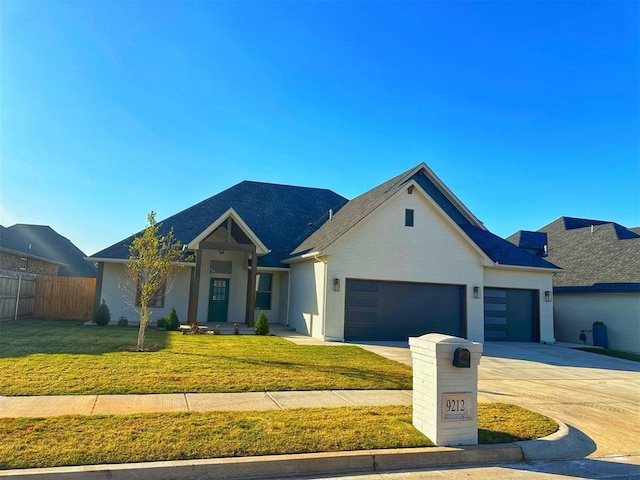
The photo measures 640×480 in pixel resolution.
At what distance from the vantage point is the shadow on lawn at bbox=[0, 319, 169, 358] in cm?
1053

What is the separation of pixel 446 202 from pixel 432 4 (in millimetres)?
12706

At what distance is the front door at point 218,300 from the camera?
64.7 ft

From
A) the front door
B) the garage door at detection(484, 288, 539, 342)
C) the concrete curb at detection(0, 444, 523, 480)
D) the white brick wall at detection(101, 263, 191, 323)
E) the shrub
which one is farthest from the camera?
the front door

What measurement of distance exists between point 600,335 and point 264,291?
50.6 ft

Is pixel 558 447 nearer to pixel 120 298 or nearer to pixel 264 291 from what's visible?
pixel 264 291

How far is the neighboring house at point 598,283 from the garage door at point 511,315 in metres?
3.30

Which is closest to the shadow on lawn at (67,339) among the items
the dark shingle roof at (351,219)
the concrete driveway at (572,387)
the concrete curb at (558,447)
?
the dark shingle roof at (351,219)

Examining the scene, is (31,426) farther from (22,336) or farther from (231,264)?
(231,264)

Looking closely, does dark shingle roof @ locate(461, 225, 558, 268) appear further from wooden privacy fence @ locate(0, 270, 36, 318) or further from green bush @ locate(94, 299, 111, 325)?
wooden privacy fence @ locate(0, 270, 36, 318)

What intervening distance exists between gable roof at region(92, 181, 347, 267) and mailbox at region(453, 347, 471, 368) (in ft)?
49.4

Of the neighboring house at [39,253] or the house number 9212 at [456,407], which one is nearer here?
the house number 9212 at [456,407]

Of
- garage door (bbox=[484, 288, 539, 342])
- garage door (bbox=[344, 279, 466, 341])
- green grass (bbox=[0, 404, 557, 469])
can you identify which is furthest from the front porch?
green grass (bbox=[0, 404, 557, 469])

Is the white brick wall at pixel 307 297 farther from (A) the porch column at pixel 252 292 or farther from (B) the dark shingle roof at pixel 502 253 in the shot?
(B) the dark shingle roof at pixel 502 253

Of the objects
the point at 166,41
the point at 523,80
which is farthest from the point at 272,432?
the point at 523,80
